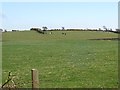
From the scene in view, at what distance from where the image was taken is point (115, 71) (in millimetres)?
20828

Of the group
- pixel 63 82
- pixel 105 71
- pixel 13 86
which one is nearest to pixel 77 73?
pixel 105 71

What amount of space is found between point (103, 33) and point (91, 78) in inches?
3641

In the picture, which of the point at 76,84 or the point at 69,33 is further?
the point at 69,33

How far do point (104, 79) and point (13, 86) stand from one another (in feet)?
35.5

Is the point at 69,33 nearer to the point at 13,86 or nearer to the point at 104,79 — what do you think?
the point at 104,79

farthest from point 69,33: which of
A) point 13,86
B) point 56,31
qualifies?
point 13,86

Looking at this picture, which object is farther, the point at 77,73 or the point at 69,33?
the point at 69,33

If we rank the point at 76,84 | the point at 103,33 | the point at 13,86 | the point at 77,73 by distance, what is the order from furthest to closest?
the point at 103,33 → the point at 77,73 → the point at 76,84 → the point at 13,86

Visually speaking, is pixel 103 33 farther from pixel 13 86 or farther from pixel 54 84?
pixel 13 86

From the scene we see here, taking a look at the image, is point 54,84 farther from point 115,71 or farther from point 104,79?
point 115,71

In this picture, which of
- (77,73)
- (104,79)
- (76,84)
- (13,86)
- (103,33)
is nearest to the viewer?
(13,86)

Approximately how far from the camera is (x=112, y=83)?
16.0 metres

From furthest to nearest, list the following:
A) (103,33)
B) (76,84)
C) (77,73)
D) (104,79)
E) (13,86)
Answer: (103,33), (77,73), (104,79), (76,84), (13,86)

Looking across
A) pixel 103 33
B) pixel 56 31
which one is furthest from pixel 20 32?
pixel 103 33
